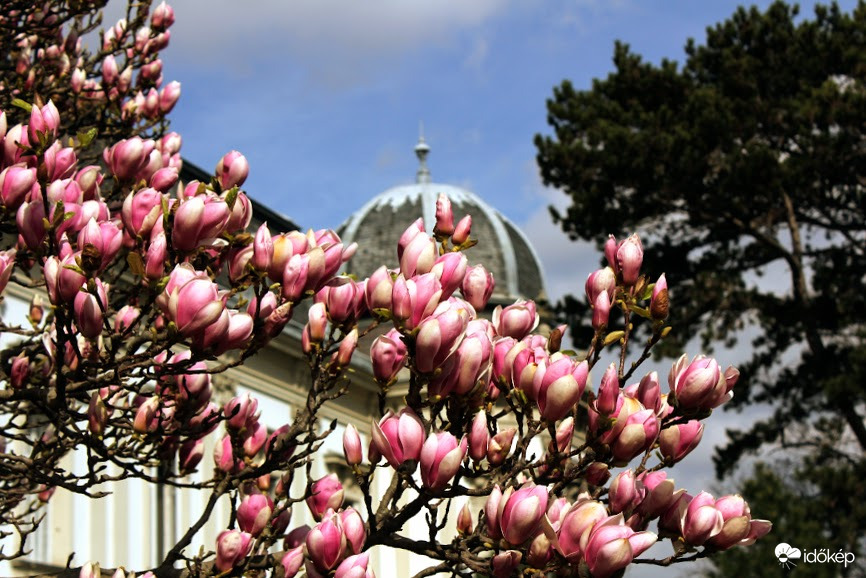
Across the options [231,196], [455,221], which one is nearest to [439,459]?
[231,196]

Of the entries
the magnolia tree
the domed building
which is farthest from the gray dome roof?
the magnolia tree

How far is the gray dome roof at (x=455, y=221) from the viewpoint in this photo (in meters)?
28.0

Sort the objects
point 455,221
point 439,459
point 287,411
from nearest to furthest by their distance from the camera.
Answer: point 439,459 < point 287,411 < point 455,221

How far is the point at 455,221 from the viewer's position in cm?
2825

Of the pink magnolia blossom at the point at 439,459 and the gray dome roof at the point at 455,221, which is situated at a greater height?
the gray dome roof at the point at 455,221

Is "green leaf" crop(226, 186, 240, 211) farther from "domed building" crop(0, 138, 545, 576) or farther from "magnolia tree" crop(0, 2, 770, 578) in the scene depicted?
"domed building" crop(0, 138, 545, 576)

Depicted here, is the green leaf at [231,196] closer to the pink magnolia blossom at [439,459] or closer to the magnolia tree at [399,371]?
the magnolia tree at [399,371]

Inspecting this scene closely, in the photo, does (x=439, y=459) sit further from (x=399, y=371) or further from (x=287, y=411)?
(x=287, y=411)

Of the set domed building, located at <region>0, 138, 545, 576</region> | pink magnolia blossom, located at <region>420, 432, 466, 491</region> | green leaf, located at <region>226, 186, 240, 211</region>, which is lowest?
pink magnolia blossom, located at <region>420, 432, 466, 491</region>

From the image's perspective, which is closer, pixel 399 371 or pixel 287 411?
pixel 399 371

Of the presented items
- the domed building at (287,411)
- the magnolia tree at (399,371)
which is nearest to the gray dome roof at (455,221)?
the domed building at (287,411)

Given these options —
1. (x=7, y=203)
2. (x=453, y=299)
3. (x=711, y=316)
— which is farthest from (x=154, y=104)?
(x=711, y=316)

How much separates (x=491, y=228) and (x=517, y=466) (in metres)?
24.9

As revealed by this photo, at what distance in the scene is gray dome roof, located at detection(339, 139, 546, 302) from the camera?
28.0 metres
